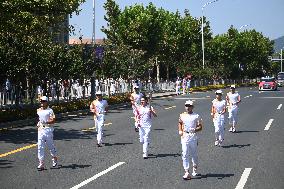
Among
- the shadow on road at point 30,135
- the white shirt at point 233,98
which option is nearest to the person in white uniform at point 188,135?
the shadow on road at point 30,135

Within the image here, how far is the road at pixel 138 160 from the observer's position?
10320 mm

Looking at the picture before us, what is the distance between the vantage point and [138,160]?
13000mm

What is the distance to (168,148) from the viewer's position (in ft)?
49.2

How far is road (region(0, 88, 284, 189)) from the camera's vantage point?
10.3 metres

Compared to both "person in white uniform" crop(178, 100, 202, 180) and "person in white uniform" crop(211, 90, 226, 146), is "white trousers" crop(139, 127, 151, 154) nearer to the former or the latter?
"person in white uniform" crop(178, 100, 202, 180)

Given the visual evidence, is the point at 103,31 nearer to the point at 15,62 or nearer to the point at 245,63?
the point at 245,63

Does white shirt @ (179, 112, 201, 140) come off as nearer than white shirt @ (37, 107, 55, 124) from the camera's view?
Yes

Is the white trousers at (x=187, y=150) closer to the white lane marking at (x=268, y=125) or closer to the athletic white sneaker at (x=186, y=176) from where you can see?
the athletic white sneaker at (x=186, y=176)

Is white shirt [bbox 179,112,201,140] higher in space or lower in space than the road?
higher

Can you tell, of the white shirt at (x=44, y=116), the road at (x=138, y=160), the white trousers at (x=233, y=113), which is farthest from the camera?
the white trousers at (x=233, y=113)

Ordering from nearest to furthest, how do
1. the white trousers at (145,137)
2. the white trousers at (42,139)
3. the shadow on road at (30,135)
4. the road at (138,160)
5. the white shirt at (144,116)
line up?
the road at (138,160) → the white trousers at (42,139) → the white trousers at (145,137) → the white shirt at (144,116) → the shadow on road at (30,135)

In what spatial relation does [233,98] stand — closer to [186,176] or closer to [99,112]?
[99,112]

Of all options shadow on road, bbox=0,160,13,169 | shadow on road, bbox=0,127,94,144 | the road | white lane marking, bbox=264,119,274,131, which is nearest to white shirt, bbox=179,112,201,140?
the road

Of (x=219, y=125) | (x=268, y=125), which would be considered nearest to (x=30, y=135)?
(x=219, y=125)
